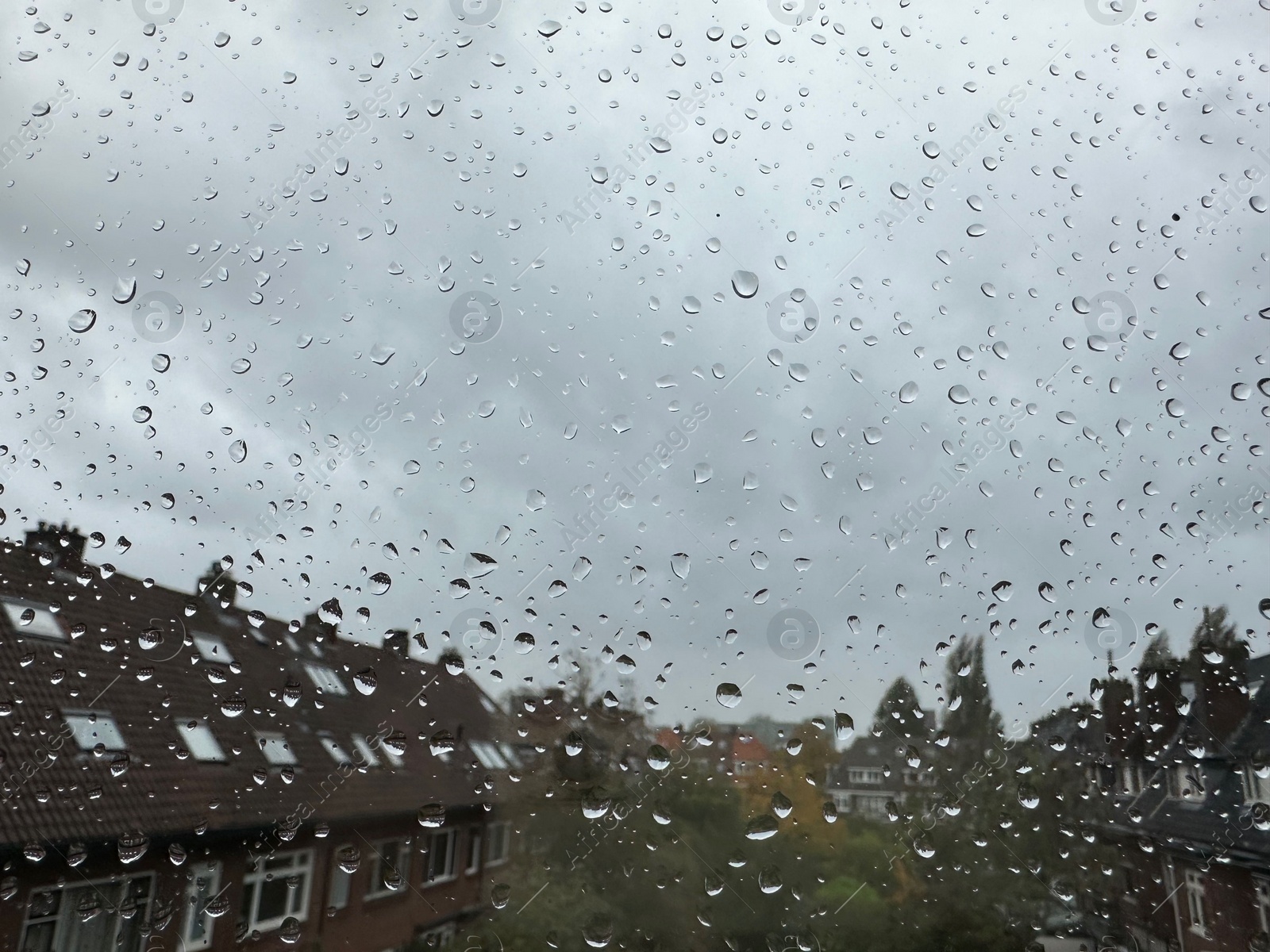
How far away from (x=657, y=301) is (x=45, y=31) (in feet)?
3.26

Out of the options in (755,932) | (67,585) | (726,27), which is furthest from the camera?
(726,27)

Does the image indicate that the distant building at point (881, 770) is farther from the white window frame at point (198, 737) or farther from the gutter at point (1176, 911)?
the white window frame at point (198, 737)

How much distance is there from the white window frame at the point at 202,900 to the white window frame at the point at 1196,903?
3.40 feet

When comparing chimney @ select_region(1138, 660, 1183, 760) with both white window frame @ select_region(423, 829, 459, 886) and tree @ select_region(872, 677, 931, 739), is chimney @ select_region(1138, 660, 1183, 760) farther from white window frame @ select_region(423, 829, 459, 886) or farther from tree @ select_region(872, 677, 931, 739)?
white window frame @ select_region(423, 829, 459, 886)

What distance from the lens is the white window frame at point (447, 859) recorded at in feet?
2.67

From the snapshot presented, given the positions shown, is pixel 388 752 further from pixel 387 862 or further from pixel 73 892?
pixel 73 892

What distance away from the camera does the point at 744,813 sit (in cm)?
80

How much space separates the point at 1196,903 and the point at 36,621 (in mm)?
1370

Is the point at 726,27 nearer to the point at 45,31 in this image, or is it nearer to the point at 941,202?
the point at 941,202

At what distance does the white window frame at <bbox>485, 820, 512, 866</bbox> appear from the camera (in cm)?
81

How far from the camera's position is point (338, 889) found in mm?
811

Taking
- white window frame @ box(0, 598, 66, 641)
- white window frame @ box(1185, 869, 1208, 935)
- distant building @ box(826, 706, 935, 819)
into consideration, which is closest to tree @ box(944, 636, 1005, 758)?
distant building @ box(826, 706, 935, 819)

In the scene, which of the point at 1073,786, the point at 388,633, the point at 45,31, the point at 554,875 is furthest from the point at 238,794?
the point at 45,31

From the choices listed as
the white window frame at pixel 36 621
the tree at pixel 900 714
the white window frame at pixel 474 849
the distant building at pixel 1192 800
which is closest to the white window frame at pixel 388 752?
the white window frame at pixel 474 849
